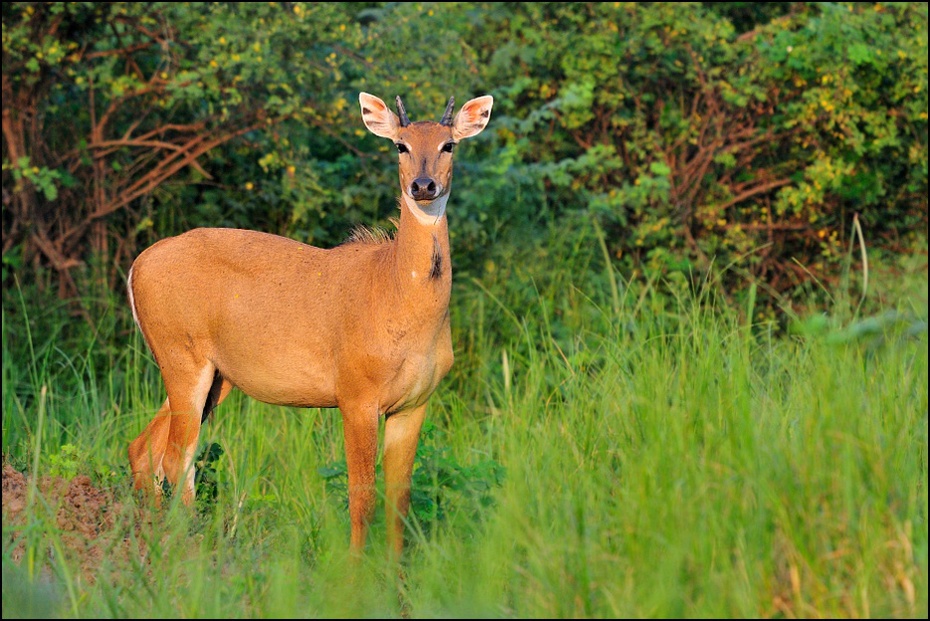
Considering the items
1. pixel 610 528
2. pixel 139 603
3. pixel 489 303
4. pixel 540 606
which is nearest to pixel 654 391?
pixel 610 528

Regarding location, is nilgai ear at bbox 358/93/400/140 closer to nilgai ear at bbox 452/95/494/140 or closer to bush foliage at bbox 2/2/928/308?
nilgai ear at bbox 452/95/494/140

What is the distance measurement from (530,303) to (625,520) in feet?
20.3

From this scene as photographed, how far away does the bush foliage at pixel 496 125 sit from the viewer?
9844 mm

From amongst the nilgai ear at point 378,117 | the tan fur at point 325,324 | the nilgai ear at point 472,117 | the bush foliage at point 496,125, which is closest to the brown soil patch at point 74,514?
the tan fur at point 325,324

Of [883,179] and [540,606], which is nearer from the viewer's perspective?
[540,606]

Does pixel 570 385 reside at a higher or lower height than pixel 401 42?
lower

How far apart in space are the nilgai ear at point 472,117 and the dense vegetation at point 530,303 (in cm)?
110

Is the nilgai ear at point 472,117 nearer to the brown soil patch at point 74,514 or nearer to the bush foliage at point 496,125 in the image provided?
the brown soil patch at point 74,514

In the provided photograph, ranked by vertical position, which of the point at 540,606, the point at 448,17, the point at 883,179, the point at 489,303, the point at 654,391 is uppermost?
the point at 448,17

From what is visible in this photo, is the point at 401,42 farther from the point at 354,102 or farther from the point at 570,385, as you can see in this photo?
the point at 570,385

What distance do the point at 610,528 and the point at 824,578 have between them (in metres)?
0.87

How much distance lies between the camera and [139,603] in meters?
4.54

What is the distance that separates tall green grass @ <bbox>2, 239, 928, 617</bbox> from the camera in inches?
156

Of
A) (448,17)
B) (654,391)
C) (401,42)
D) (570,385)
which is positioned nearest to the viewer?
(654,391)
